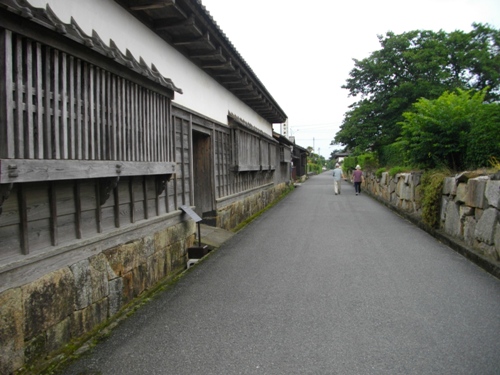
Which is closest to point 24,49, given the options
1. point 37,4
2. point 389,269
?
point 37,4

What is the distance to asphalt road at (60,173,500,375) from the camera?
3.19 meters

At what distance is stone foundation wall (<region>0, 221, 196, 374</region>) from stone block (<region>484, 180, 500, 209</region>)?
5.35 metres

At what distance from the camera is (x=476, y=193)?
682 centimetres

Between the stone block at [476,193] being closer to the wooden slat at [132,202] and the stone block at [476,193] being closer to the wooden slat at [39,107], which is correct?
the wooden slat at [132,202]

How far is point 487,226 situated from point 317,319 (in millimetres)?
3900

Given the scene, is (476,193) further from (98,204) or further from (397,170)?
(397,170)

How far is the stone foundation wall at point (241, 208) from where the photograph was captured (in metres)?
9.80

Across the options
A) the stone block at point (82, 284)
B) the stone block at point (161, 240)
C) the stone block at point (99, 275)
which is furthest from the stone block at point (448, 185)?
the stone block at point (82, 284)

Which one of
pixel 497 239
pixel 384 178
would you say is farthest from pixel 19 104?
pixel 384 178

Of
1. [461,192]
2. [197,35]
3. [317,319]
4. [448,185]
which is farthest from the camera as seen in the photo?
[448,185]

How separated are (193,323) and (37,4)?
3.56 m

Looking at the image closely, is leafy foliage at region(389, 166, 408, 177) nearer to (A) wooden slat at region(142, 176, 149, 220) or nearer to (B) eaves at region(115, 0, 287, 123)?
(B) eaves at region(115, 0, 287, 123)

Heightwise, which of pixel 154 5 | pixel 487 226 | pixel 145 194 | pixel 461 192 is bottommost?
pixel 487 226

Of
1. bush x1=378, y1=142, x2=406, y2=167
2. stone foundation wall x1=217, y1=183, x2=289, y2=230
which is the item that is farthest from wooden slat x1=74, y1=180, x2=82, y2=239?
bush x1=378, y1=142, x2=406, y2=167
